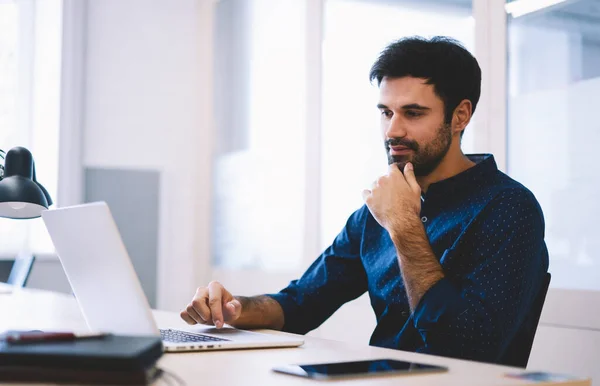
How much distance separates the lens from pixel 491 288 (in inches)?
62.8

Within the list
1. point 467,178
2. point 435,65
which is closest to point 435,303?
point 467,178

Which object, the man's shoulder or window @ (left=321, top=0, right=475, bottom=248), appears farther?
window @ (left=321, top=0, right=475, bottom=248)

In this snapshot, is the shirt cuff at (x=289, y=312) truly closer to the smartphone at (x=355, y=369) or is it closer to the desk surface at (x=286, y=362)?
the desk surface at (x=286, y=362)

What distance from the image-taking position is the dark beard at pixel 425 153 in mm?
2031

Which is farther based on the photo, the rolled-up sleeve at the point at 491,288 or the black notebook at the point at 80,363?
the rolled-up sleeve at the point at 491,288

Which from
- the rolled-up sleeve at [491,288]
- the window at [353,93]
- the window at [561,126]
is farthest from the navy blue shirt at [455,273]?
the window at [353,93]

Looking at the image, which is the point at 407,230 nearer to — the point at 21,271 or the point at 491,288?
the point at 491,288

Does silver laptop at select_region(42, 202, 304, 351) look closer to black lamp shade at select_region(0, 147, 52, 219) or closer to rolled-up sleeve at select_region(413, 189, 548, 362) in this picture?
black lamp shade at select_region(0, 147, 52, 219)

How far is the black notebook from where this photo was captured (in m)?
0.90

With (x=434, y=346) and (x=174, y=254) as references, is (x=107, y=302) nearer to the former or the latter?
(x=434, y=346)

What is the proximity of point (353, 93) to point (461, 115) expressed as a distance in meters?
1.64

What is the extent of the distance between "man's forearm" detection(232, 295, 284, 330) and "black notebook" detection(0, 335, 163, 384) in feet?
2.60

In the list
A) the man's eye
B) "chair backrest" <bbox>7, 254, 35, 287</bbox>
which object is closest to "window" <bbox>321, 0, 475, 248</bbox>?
the man's eye

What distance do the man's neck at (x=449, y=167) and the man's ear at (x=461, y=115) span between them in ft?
0.27
